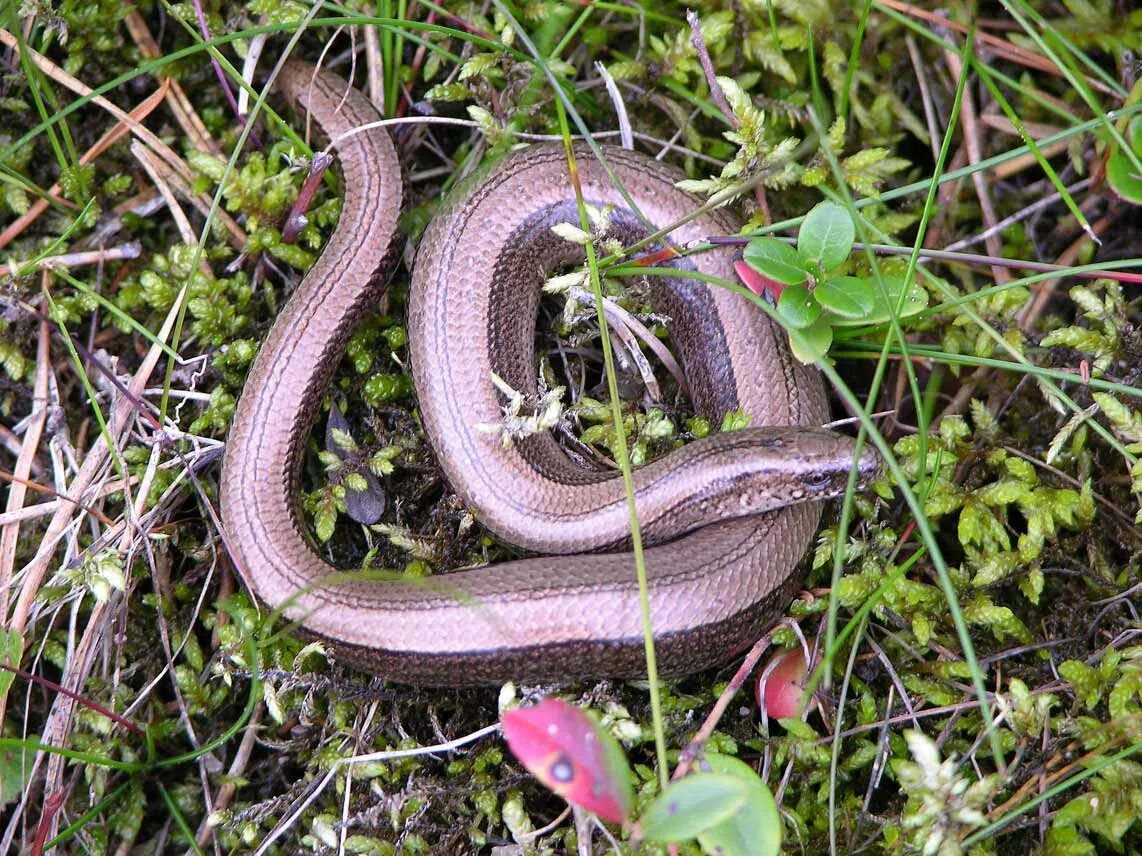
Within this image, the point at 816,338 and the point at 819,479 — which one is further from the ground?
the point at 816,338

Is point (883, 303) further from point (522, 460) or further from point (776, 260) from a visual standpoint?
point (522, 460)

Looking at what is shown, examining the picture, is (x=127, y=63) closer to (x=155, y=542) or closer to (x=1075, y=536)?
(x=155, y=542)

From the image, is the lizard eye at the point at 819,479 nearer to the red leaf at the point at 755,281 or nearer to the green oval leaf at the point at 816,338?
the green oval leaf at the point at 816,338

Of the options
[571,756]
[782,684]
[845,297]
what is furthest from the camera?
[782,684]

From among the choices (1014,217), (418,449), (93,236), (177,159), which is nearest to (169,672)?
(418,449)

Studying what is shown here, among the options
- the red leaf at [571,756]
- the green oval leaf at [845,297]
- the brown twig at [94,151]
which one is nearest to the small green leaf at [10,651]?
the brown twig at [94,151]

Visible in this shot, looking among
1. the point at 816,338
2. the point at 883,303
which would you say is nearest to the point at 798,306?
the point at 816,338

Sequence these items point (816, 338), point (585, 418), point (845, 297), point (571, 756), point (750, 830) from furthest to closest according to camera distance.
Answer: point (585, 418)
point (816, 338)
point (845, 297)
point (750, 830)
point (571, 756)
